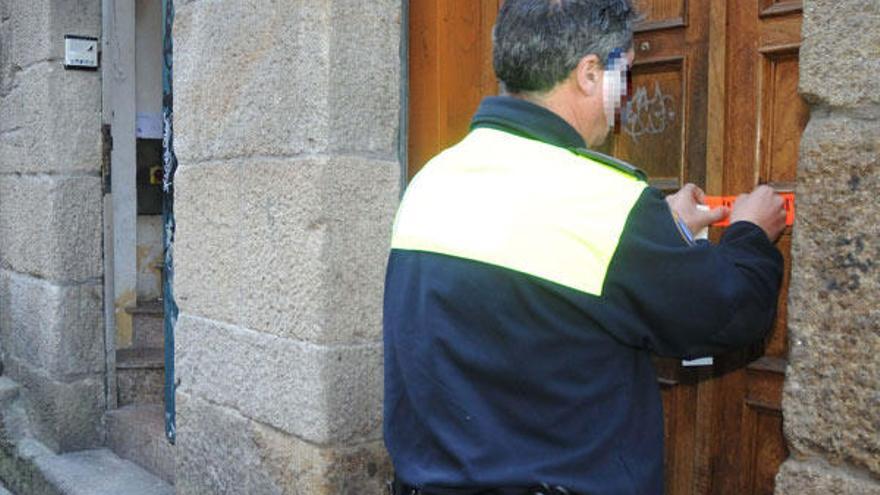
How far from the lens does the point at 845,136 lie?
1826 mm

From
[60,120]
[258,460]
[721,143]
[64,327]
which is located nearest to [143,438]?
[64,327]

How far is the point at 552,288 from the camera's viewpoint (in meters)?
1.76

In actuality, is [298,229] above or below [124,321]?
above

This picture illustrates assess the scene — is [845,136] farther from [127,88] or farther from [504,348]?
[127,88]

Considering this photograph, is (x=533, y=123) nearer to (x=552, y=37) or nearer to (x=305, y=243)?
(x=552, y=37)

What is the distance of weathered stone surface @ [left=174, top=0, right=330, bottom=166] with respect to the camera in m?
3.00

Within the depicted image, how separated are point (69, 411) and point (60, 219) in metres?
0.97

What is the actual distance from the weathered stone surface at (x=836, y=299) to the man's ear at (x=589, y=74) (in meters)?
0.43

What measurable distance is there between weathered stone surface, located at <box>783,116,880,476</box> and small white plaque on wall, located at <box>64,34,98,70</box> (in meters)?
3.89

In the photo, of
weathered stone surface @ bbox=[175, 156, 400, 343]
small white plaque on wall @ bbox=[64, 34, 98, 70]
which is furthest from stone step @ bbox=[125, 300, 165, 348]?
weathered stone surface @ bbox=[175, 156, 400, 343]

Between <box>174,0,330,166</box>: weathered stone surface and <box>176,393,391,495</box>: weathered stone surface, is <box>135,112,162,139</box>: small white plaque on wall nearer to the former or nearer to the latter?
<box>174,0,330,166</box>: weathered stone surface

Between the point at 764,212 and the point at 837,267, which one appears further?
the point at 764,212

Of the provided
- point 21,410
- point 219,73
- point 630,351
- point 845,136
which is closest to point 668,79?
point 845,136

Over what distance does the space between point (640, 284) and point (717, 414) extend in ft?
2.85
